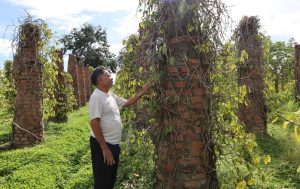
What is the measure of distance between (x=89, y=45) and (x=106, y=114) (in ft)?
177

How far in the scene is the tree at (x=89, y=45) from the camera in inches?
2172

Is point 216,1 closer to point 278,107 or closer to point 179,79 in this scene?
point 179,79

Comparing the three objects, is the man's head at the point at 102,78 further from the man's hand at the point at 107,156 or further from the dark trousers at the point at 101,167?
the man's hand at the point at 107,156

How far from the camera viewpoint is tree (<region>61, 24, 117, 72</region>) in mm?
55156

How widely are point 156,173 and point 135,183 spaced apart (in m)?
1.66

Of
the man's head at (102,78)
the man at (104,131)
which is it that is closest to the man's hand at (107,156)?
the man at (104,131)

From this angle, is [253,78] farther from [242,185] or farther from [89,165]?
[242,185]

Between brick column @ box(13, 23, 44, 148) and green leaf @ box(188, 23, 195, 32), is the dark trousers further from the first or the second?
brick column @ box(13, 23, 44, 148)

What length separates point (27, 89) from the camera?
9797 mm

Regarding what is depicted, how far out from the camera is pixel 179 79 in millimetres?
3797

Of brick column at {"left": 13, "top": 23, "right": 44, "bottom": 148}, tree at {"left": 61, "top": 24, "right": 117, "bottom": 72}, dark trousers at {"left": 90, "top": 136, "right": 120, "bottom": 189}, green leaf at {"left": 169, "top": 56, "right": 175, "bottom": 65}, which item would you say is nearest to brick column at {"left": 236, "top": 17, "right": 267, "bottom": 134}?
brick column at {"left": 13, "top": 23, "right": 44, "bottom": 148}

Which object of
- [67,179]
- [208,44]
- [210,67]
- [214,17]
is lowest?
[67,179]

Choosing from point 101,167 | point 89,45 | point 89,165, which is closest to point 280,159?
point 89,165

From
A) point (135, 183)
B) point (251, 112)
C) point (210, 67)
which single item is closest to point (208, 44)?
point (210, 67)
